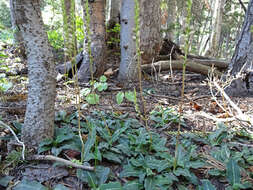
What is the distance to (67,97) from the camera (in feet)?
10.6

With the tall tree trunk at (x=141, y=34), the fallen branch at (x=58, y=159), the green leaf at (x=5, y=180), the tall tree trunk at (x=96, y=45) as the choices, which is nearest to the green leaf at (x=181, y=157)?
the fallen branch at (x=58, y=159)

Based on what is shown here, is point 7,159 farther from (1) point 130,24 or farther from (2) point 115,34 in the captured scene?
(2) point 115,34

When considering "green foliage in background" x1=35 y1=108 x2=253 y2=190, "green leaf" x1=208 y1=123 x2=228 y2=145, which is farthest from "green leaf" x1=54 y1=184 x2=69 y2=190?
"green leaf" x1=208 y1=123 x2=228 y2=145

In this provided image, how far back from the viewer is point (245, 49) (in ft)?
11.9

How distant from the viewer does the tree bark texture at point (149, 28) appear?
464cm

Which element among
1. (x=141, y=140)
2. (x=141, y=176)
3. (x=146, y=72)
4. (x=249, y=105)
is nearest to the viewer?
(x=141, y=176)

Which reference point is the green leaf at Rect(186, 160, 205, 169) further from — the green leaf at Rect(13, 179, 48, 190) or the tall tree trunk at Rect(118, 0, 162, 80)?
the tall tree trunk at Rect(118, 0, 162, 80)

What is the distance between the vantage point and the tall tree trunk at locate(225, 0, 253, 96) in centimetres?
354

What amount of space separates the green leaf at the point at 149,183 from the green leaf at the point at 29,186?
75cm

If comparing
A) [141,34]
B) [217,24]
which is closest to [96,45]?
[141,34]

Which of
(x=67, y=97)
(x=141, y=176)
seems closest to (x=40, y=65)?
(x=141, y=176)

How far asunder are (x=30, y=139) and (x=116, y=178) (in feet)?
2.80

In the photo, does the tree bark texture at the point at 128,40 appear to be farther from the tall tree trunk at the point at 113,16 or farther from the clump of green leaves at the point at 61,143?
the clump of green leaves at the point at 61,143

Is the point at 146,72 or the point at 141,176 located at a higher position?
the point at 146,72
